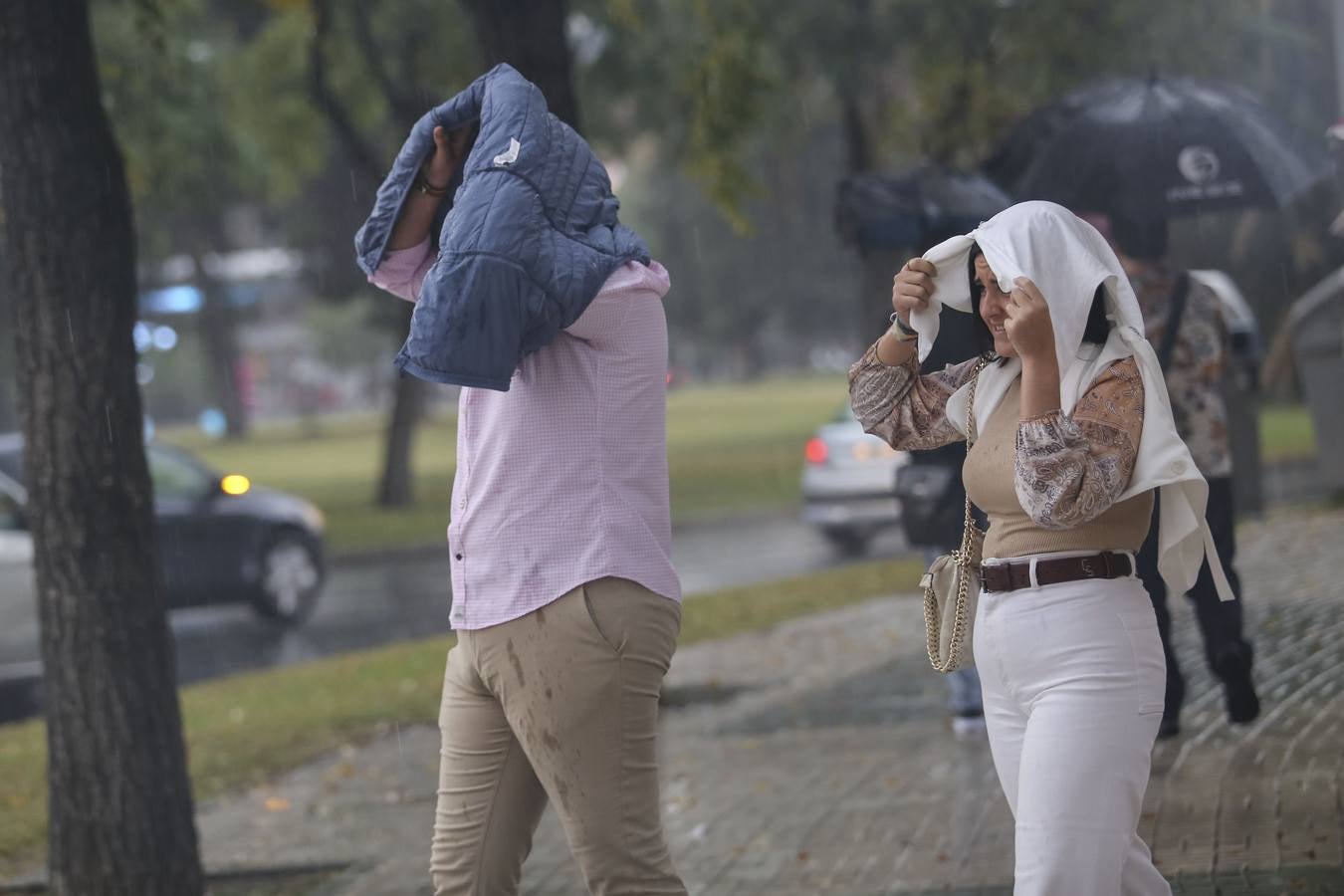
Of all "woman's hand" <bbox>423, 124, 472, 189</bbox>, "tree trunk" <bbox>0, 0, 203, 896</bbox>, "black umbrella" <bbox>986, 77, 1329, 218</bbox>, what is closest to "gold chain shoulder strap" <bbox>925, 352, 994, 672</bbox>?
"woman's hand" <bbox>423, 124, 472, 189</bbox>

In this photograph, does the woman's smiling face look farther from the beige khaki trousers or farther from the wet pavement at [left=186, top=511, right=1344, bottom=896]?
the wet pavement at [left=186, top=511, right=1344, bottom=896]

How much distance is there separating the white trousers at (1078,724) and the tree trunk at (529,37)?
17.0 feet

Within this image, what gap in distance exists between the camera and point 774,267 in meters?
60.9

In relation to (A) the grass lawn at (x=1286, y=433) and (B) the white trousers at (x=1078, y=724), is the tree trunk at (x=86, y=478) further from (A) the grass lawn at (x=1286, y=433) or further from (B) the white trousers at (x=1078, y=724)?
(A) the grass lawn at (x=1286, y=433)

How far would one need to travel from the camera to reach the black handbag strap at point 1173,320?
20.6 ft

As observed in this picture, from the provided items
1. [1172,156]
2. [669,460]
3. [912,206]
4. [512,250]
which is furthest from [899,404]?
[669,460]

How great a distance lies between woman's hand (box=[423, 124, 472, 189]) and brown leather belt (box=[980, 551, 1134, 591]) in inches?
54.7

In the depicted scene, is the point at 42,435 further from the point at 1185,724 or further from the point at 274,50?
the point at 274,50

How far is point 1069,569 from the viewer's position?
11.3 ft

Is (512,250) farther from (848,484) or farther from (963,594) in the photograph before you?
(848,484)

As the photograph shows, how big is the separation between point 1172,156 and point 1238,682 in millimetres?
2137

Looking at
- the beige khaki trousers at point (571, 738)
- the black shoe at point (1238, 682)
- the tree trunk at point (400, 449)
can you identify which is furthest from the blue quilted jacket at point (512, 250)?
the tree trunk at point (400, 449)

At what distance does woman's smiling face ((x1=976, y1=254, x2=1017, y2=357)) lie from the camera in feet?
11.6

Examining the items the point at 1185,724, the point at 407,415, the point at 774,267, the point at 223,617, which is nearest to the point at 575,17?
the point at 407,415
